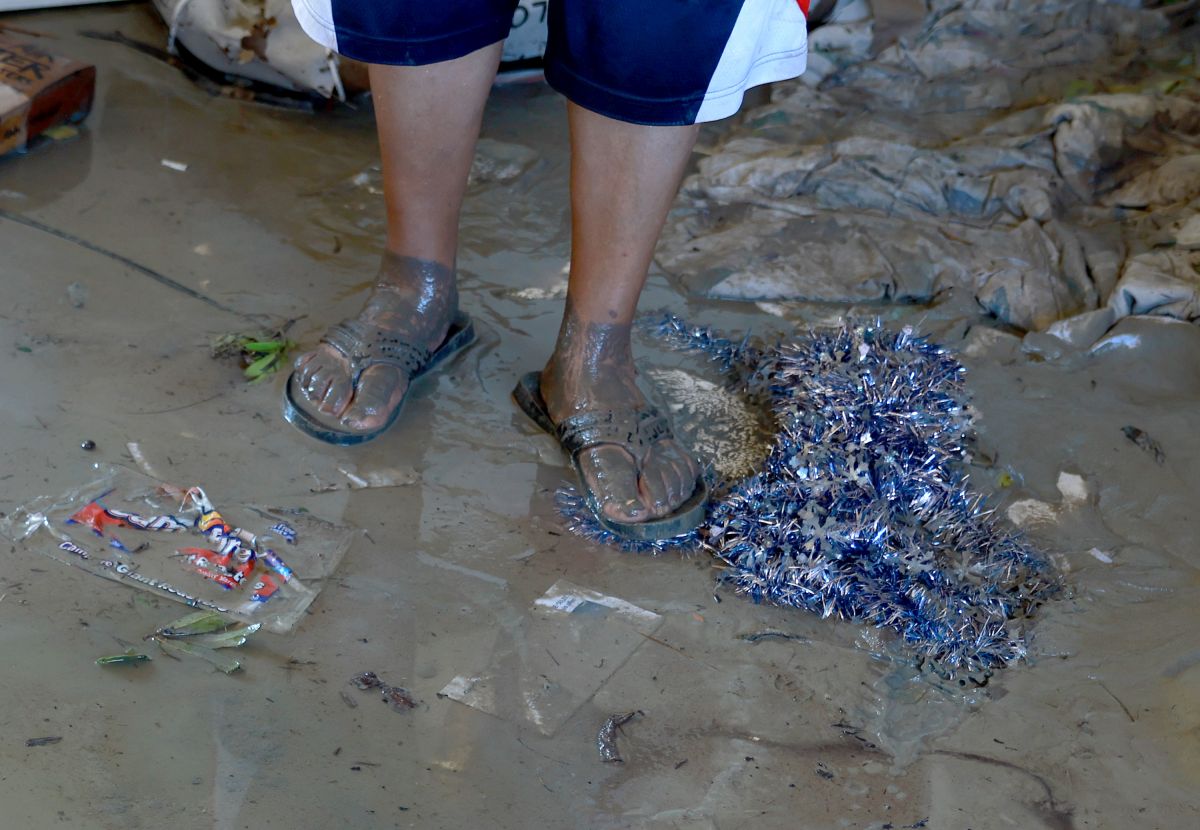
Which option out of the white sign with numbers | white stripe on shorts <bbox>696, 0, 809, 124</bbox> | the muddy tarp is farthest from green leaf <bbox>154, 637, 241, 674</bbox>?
the white sign with numbers

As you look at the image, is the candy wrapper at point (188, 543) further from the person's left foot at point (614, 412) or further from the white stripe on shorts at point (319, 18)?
the white stripe on shorts at point (319, 18)

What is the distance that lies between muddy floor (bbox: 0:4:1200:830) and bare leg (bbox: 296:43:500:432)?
0.11 meters

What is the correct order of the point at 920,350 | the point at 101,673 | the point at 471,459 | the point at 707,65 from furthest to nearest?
the point at 920,350, the point at 471,459, the point at 707,65, the point at 101,673

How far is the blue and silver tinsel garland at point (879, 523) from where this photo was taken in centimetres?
176

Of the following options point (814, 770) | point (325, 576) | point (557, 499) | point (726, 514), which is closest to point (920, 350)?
point (726, 514)

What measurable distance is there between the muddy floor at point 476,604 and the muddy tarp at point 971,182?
0.15 metres

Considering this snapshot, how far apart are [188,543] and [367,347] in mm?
517

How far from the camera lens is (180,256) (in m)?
2.44

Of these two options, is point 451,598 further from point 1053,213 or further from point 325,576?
point 1053,213

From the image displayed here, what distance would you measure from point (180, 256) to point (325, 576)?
1.09 m

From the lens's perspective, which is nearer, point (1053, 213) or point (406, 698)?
point (406, 698)

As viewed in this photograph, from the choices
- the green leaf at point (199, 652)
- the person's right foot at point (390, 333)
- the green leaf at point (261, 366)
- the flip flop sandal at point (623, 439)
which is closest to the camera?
the green leaf at point (199, 652)

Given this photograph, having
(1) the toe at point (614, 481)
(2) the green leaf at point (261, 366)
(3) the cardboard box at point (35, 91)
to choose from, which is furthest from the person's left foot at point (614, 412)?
(3) the cardboard box at point (35, 91)

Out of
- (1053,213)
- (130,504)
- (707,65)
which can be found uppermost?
(707,65)
